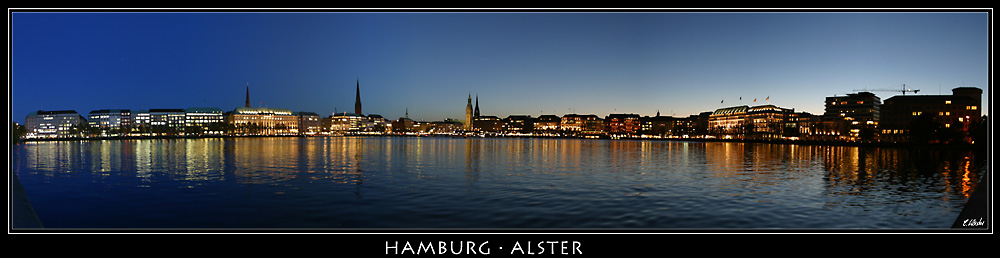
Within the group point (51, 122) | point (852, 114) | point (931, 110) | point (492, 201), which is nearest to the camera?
point (492, 201)

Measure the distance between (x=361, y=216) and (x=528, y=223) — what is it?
18.2 ft

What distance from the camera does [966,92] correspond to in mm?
134000

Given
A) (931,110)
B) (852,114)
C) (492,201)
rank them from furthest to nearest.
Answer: (852,114)
(931,110)
(492,201)

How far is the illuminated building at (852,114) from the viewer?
15775cm

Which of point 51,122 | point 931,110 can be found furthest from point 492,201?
point 51,122

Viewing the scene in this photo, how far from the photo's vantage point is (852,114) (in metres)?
161

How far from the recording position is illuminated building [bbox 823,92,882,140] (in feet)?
518

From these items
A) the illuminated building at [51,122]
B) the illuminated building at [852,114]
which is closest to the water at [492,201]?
the illuminated building at [852,114]

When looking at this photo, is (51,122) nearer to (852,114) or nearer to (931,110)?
(852,114)

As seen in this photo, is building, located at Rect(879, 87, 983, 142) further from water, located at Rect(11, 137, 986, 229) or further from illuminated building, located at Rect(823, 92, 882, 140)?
water, located at Rect(11, 137, 986, 229)

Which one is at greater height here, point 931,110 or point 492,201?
point 931,110

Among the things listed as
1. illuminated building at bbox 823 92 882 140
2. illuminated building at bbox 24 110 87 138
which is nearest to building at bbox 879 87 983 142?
illuminated building at bbox 823 92 882 140

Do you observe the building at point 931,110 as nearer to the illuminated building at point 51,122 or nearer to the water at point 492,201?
the water at point 492,201
